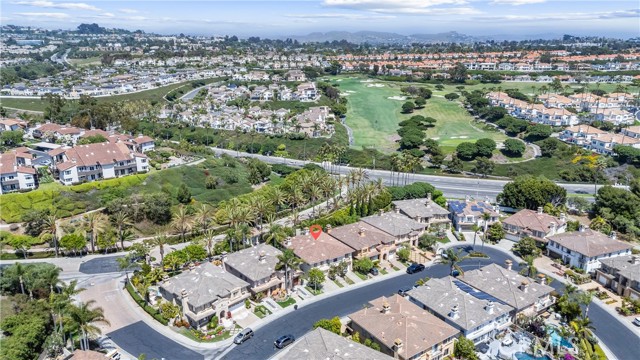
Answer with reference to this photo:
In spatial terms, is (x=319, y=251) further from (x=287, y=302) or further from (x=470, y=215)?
(x=470, y=215)

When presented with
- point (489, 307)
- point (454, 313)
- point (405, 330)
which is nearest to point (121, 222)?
point (405, 330)

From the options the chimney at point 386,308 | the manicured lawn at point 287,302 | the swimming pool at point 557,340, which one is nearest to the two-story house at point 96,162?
the manicured lawn at point 287,302

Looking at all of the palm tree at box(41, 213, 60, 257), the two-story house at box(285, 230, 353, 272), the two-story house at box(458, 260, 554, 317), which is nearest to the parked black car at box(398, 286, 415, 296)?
the two-story house at box(458, 260, 554, 317)

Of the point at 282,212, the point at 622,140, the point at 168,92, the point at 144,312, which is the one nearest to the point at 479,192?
the point at 282,212

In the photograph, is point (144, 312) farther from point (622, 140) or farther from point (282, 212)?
point (622, 140)

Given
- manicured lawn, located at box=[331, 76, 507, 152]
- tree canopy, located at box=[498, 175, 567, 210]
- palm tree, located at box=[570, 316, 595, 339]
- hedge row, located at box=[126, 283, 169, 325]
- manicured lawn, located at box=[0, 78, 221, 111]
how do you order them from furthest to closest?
manicured lawn, located at box=[0, 78, 221, 111]
manicured lawn, located at box=[331, 76, 507, 152]
tree canopy, located at box=[498, 175, 567, 210]
hedge row, located at box=[126, 283, 169, 325]
palm tree, located at box=[570, 316, 595, 339]

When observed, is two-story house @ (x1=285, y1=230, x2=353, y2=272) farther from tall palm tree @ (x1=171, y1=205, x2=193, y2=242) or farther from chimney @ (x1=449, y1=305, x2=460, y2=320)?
chimney @ (x1=449, y1=305, x2=460, y2=320)

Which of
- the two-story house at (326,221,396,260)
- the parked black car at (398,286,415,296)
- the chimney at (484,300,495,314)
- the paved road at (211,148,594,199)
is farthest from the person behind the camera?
the paved road at (211,148,594,199)

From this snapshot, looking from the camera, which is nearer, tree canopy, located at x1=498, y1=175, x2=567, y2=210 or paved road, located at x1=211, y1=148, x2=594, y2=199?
tree canopy, located at x1=498, y1=175, x2=567, y2=210
